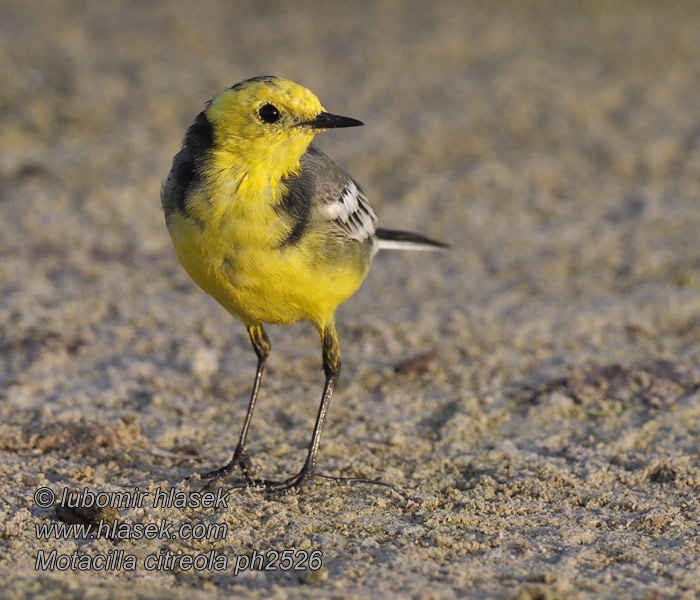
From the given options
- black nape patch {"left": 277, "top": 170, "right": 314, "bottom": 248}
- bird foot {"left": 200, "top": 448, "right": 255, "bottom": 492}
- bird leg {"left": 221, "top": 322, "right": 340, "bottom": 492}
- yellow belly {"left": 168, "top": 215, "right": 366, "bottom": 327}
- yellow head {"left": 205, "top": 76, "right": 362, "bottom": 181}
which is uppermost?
yellow head {"left": 205, "top": 76, "right": 362, "bottom": 181}

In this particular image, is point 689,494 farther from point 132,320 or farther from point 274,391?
point 132,320

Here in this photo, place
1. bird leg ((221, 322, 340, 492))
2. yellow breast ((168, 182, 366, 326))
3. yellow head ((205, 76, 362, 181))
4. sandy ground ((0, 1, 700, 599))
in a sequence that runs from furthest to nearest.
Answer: bird leg ((221, 322, 340, 492)) < yellow head ((205, 76, 362, 181)) < yellow breast ((168, 182, 366, 326)) < sandy ground ((0, 1, 700, 599))

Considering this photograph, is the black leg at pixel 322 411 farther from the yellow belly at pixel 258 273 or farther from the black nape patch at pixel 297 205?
the black nape patch at pixel 297 205

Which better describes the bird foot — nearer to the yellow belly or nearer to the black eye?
the yellow belly

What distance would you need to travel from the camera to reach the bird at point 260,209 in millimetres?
4633

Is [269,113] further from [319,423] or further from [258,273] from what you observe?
[319,423]

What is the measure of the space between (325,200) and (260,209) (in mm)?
484

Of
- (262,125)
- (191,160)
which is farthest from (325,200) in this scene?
(191,160)

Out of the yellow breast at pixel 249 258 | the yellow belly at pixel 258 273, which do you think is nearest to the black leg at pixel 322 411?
the yellow belly at pixel 258 273

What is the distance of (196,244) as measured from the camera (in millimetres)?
4668

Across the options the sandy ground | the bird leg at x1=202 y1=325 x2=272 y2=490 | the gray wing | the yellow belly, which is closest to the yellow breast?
the yellow belly

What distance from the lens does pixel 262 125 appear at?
472 cm

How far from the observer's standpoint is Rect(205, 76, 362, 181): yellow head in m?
4.71

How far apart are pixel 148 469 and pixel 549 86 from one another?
28.1 feet
